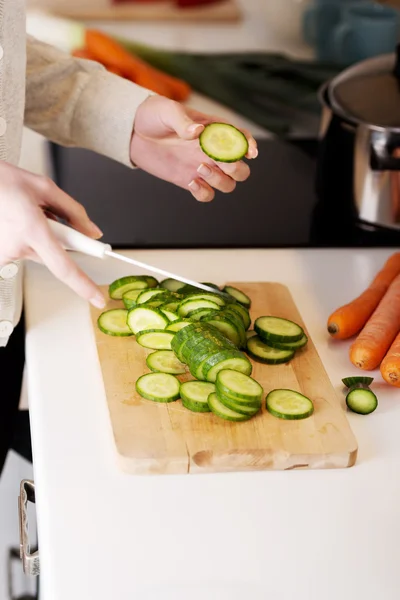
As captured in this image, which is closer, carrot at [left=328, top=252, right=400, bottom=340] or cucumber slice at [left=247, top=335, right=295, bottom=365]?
cucumber slice at [left=247, top=335, right=295, bottom=365]

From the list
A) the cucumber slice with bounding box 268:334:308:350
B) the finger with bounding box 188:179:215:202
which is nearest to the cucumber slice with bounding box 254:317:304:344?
the cucumber slice with bounding box 268:334:308:350

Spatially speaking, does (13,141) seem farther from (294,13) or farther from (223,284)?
(294,13)

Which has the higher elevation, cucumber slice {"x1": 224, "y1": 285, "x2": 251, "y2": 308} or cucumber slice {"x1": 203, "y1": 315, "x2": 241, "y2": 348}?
cucumber slice {"x1": 203, "y1": 315, "x2": 241, "y2": 348}

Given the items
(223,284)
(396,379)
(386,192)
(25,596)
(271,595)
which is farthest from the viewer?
(25,596)

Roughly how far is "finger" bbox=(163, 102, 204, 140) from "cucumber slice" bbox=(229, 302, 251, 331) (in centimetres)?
25

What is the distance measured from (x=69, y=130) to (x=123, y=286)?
12.2 inches

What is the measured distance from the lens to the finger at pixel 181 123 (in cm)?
131

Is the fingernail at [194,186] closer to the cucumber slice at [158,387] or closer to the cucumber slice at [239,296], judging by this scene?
the cucumber slice at [239,296]

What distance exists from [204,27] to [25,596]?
6.62 feet

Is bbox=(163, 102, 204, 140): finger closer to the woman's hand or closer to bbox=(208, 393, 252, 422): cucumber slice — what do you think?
the woman's hand

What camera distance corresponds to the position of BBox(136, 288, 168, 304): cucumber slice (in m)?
1.40

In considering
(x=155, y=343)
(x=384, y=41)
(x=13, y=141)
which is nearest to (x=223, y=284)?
(x=155, y=343)

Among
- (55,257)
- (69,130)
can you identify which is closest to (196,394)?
(55,257)

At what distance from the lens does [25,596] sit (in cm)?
189
